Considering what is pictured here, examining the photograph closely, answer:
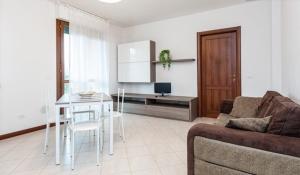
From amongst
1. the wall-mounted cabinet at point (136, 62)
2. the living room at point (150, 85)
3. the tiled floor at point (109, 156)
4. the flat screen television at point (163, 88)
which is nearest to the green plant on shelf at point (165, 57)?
the living room at point (150, 85)

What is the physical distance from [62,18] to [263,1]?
4509 millimetres

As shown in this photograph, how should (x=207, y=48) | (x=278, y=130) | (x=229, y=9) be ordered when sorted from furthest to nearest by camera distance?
1. (x=207, y=48)
2. (x=229, y=9)
3. (x=278, y=130)

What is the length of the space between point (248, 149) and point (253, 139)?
86 millimetres

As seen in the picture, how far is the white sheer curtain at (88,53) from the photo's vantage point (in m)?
4.18

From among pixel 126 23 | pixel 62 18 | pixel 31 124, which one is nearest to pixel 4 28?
pixel 62 18

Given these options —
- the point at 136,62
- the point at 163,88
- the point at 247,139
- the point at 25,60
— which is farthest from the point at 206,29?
the point at 25,60

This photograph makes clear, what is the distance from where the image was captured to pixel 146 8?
4289 millimetres

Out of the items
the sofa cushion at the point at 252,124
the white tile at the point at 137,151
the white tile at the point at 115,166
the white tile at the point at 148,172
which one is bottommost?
the white tile at the point at 148,172

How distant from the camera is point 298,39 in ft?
7.53

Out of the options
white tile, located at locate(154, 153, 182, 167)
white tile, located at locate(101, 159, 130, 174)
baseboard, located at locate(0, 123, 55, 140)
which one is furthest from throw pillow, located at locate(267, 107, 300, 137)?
baseboard, located at locate(0, 123, 55, 140)

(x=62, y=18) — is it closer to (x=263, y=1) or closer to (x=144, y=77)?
(x=144, y=77)

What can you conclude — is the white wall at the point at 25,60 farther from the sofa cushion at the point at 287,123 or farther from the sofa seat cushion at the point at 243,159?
the sofa cushion at the point at 287,123

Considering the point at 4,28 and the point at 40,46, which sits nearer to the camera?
the point at 4,28

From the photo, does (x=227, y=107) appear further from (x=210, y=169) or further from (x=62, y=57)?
(x=62, y=57)
